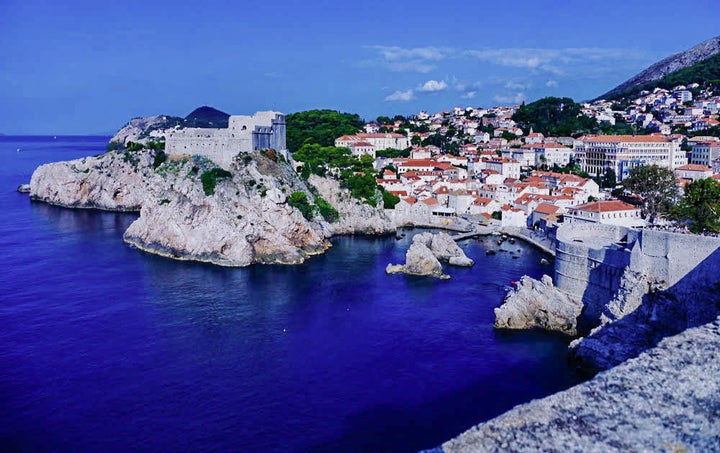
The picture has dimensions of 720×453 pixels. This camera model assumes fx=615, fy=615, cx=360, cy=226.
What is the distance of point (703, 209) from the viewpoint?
2569 cm

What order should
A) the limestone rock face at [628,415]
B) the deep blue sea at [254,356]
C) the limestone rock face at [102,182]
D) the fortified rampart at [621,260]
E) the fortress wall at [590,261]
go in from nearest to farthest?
1. the limestone rock face at [628,415]
2. the deep blue sea at [254,356]
3. the fortified rampart at [621,260]
4. the fortress wall at [590,261]
5. the limestone rock face at [102,182]


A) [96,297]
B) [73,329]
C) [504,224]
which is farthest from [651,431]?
[504,224]

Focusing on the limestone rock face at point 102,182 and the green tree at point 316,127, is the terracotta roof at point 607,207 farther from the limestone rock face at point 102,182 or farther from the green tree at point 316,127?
the limestone rock face at point 102,182

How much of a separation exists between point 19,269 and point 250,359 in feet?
55.5

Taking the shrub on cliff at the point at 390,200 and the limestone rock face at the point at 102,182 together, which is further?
the limestone rock face at the point at 102,182

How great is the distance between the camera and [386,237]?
40156 mm

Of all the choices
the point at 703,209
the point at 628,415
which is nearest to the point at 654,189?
the point at 703,209

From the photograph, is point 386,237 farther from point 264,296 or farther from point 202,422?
point 202,422

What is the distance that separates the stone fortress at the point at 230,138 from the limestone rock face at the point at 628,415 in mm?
30501

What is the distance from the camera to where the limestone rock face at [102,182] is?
48.8 m

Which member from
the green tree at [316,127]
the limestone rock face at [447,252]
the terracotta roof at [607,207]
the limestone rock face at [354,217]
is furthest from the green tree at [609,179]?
the green tree at [316,127]

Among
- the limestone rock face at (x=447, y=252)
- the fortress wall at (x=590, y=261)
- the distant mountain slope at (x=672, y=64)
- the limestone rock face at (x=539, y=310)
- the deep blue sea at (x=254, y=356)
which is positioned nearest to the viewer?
the deep blue sea at (x=254, y=356)

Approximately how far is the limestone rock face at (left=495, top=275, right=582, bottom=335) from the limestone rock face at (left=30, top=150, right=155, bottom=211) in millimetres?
33474

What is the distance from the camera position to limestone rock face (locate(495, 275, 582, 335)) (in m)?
21.2
